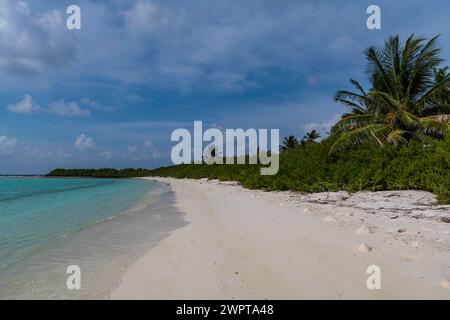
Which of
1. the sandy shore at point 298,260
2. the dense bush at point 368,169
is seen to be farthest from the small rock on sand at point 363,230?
the dense bush at point 368,169

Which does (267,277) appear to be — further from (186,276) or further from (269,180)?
(269,180)

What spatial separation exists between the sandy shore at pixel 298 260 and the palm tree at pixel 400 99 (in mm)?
7273

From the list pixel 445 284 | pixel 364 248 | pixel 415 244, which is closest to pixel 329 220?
pixel 415 244

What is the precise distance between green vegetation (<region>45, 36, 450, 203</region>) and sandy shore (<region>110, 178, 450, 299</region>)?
170 inches

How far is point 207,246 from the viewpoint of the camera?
5.35 m

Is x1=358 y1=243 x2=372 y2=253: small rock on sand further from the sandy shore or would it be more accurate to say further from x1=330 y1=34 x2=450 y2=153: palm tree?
x1=330 y1=34 x2=450 y2=153: palm tree

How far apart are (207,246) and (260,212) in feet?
12.7

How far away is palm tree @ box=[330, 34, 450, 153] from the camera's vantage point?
45.2ft

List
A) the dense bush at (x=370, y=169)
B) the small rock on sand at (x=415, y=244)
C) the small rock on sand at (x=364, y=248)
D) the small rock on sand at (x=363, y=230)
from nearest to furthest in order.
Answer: the small rock on sand at (x=364, y=248)
the small rock on sand at (x=415, y=244)
the small rock on sand at (x=363, y=230)
the dense bush at (x=370, y=169)

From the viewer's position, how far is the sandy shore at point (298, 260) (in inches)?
132

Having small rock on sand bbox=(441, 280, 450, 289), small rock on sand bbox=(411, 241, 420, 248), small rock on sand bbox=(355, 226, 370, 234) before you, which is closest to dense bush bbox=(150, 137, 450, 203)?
small rock on sand bbox=(355, 226, 370, 234)

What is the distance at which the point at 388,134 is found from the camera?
14180mm

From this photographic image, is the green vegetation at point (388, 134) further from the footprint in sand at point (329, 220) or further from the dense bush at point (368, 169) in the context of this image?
the footprint in sand at point (329, 220)
